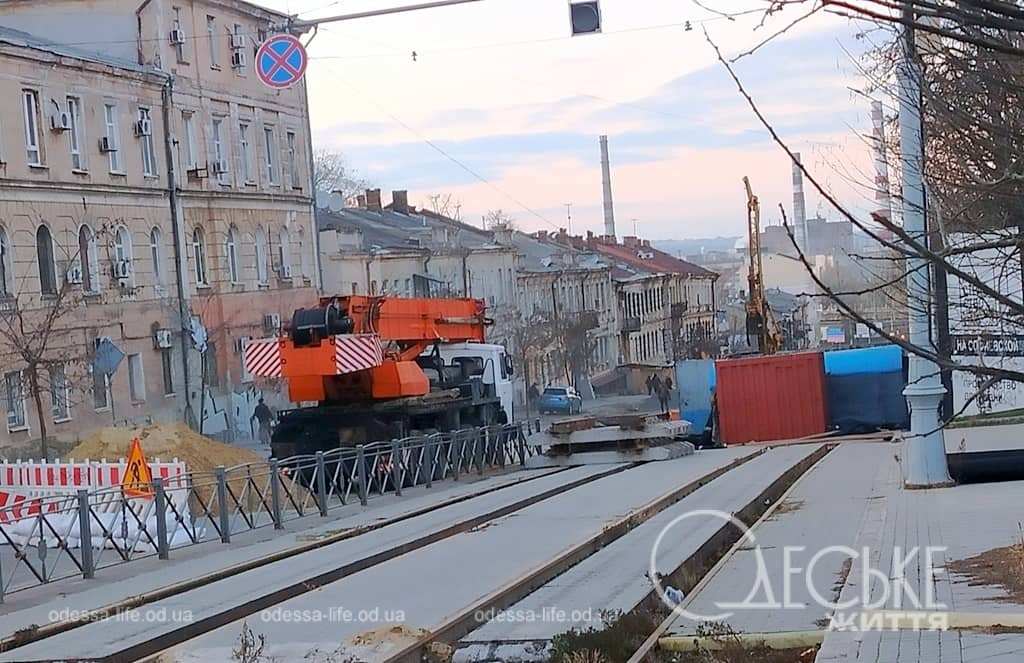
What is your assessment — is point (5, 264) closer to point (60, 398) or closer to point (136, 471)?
point (60, 398)

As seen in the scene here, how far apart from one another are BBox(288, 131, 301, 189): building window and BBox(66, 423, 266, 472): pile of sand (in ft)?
83.9

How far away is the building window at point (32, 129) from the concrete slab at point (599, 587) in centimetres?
2216

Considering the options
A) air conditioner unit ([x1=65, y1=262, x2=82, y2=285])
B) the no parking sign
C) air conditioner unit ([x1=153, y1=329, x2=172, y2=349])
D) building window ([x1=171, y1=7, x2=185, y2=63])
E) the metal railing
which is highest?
building window ([x1=171, y1=7, x2=185, y2=63])

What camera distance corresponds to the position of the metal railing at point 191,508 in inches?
601

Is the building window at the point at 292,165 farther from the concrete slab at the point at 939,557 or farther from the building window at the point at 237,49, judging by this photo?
the concrete slab at the point at 939,557

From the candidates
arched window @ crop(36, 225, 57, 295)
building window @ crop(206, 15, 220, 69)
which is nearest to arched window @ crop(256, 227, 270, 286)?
building window @ crop(206, 15, 220, 69)

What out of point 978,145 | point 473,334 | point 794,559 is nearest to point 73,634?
point 794,559

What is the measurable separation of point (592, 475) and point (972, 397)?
68.3 ft

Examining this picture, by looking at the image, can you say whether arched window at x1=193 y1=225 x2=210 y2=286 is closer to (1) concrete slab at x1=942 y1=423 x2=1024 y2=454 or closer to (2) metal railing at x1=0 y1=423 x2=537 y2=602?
(2) metal railing at x1=0 y1=423 x2=537 y2=602

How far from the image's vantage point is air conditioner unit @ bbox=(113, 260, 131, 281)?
38.9 metres

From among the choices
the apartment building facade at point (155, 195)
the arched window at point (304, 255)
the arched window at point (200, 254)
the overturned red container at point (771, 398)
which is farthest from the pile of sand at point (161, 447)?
the arched window at point (304, 255)

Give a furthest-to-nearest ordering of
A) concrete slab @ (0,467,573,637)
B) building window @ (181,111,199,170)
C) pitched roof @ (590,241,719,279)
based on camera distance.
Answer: pitched roof @ (590,241,719,279) → building window @ (181,111,199,170) → concrete slab @ (0,467,573,637)

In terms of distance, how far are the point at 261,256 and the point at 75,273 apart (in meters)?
11.4

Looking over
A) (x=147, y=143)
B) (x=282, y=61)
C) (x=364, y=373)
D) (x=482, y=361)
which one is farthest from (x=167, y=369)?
(x=282, y=61)
